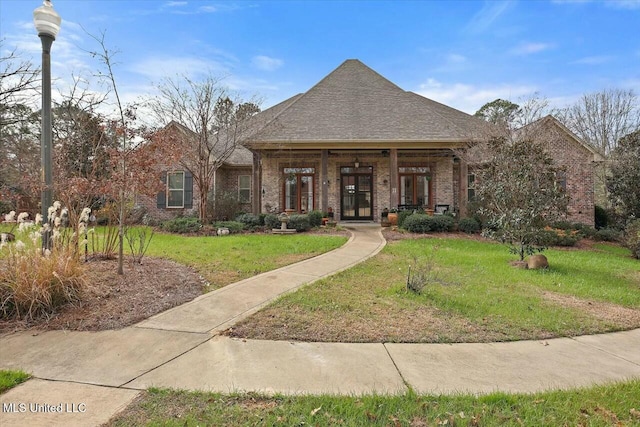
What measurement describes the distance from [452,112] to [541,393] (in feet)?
65.1

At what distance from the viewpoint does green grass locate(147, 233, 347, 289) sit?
21.2 ft

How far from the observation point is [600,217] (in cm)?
1648

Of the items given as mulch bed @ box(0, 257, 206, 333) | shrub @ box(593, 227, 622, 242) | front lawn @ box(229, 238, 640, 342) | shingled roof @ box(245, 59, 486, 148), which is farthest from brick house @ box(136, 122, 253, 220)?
shrub @ box(593, 227, 622, 242)

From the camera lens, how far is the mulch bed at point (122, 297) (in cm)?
379

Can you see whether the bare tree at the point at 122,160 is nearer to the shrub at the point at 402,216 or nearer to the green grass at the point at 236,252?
the green grass at the point at 236,252

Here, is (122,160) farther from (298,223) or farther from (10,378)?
(298,223)

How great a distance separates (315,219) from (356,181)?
4472mm

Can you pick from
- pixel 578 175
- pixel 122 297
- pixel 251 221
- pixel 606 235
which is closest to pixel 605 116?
pixel 578 175

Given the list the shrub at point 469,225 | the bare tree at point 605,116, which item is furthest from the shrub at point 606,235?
the bare tree at point 605,116

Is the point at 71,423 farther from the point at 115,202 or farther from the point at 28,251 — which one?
the point at 115,202

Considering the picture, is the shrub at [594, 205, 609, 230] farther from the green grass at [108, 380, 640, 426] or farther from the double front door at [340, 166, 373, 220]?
the green grass at [108, 380, 640, 426]

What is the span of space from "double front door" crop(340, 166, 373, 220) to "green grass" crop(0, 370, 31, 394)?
14.6m

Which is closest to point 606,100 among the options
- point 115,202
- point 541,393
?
point 541,393

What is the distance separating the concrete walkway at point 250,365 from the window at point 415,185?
13.0m
